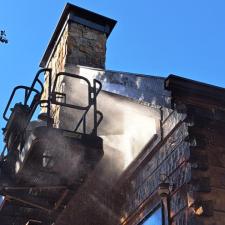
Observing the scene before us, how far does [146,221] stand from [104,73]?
97.6 inches

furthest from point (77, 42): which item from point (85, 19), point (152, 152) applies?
point (152, 152)

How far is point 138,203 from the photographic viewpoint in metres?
7.03

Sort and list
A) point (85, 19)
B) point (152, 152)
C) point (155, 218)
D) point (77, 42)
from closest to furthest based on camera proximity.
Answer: point (155, 218), point (152, 152), point (77, 42), point (85, 19)

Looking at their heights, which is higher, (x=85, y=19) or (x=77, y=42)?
(x=85, y=19)

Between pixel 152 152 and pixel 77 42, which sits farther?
pixel 77 42

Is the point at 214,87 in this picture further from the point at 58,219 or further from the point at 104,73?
the point at 58,219

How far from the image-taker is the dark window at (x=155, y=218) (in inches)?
246

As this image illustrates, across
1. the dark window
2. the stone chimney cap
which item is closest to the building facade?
the dark window

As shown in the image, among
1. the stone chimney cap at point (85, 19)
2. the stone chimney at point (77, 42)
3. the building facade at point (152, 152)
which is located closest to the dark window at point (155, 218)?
the building facade at point (152, 152)

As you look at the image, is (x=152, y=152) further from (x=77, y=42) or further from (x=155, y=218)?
(x=77, y=42)

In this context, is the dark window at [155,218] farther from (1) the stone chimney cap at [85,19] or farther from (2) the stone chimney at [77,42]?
(1) the stone chimney cap at [85,19]

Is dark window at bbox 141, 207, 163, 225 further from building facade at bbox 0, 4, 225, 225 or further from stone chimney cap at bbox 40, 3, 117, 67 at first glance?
stone chimney cap at bbox 40, 3, 117, 67

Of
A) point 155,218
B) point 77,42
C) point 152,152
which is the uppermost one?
point 77,42

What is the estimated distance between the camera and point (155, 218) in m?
6.39
